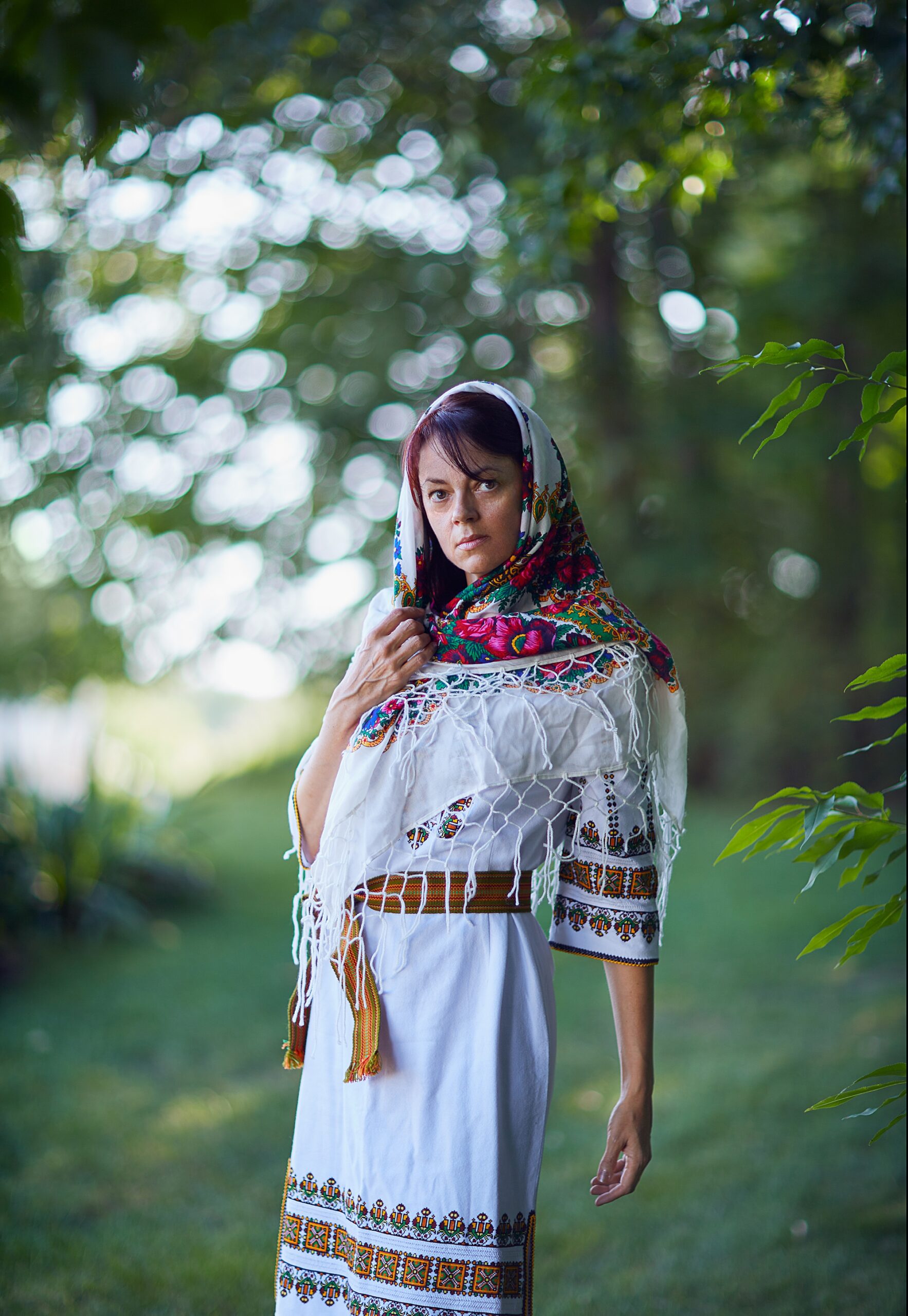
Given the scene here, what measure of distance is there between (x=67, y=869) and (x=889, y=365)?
524 centimetres

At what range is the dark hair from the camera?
1647 mm

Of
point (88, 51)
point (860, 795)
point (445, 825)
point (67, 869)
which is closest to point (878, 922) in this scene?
point (860, 795)

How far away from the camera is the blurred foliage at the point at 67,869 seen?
18.2 feet

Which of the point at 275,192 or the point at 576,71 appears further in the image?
the point at 275,192

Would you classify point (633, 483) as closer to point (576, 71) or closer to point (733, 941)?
point (733, 941)

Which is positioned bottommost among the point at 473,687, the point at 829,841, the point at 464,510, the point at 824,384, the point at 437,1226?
the point at 437,1226

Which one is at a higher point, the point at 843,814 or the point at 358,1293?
the point at 843,814

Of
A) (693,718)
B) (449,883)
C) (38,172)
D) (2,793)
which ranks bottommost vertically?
(449,883)

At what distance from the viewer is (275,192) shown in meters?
6.39

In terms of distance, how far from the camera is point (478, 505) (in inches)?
65.2

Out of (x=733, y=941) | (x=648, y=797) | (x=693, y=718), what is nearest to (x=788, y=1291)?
(x=648, y=797)

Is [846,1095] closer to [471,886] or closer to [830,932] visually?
[830,932]

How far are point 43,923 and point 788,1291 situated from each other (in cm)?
417

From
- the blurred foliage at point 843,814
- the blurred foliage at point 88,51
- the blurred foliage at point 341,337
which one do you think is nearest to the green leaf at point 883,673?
the blurred foliage at point 843,814
